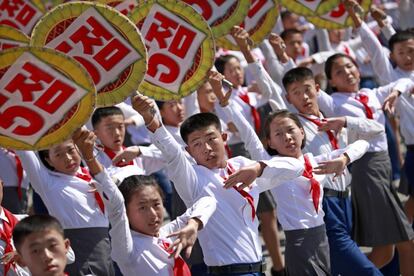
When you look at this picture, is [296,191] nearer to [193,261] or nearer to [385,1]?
[193,261]

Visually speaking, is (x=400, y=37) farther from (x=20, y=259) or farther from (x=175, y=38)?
(x=20, y=259)

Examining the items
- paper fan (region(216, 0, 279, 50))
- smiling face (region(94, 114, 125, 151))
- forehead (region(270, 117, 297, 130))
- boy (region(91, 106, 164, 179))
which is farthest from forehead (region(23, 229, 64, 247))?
paper fan (region(216, 0, 279, 50))

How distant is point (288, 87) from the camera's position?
7.48 metres

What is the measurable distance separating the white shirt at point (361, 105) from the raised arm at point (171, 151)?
2148 mm

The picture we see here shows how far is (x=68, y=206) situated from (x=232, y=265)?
1207 millimetres

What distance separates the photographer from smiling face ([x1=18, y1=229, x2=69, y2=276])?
462 cm

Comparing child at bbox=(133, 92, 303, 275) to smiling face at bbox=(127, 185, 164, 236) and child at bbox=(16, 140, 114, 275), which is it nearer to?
smiling face at bbox=(127, 185, 164, 236)

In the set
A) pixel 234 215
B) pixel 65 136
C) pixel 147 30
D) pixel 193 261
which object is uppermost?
pixel 147 30

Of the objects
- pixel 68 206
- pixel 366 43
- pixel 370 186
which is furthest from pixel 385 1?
pixel 68 206

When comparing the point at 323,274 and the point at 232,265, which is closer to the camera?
the point at 232,265

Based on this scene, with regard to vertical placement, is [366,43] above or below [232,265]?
above

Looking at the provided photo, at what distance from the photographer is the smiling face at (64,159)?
21.0ft

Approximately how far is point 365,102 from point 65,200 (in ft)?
8.52

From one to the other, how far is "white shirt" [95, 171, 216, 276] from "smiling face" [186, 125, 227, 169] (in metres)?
0.47
